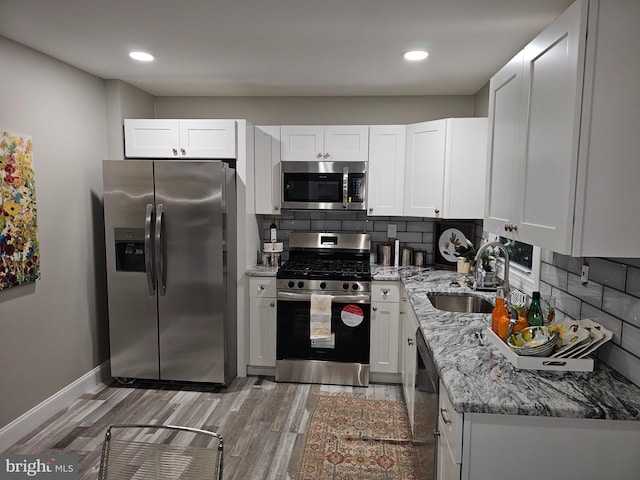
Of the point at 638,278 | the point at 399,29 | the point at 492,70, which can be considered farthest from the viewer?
the point at 492,70

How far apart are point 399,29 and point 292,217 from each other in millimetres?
2126

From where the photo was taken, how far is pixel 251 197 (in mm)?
3693

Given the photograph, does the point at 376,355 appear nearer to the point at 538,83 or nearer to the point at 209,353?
the point at 209,353

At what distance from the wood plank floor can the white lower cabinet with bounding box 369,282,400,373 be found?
0.20 meters

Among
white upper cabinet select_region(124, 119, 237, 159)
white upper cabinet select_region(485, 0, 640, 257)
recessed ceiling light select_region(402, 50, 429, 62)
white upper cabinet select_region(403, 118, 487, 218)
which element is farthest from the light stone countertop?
white upper cabinet select_region(124, 119, 237, 159)

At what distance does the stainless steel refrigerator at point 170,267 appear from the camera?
10.7 ft

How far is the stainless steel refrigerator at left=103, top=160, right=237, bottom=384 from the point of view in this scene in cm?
327

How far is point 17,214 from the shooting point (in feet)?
8.88

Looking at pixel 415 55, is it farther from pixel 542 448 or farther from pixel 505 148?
pixel 542 448

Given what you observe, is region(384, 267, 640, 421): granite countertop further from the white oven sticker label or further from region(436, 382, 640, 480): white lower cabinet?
the white oven sticker label

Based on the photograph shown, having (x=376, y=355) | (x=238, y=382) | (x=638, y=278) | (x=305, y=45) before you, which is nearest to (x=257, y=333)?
(x=238, y=382)

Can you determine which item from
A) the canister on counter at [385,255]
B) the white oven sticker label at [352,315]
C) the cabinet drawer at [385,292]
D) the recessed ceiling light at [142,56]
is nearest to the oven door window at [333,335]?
the white oven sticker label at [352,315]

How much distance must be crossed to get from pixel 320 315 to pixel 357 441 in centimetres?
101

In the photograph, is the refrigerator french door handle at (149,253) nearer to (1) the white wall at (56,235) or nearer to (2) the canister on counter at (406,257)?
(1) the white wall at (56,235)
